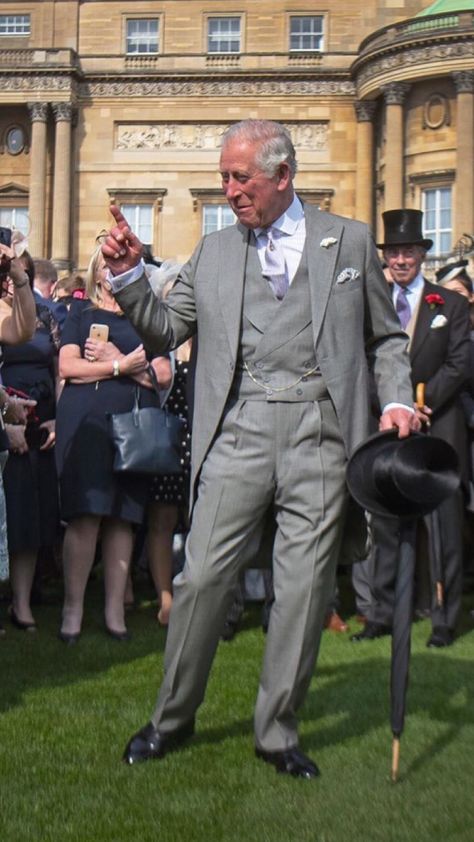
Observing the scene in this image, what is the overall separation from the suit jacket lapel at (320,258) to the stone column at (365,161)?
39.4m

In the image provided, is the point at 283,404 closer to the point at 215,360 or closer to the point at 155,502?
the point at 215,360

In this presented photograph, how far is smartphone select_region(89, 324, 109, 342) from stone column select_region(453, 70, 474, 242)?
3480cm

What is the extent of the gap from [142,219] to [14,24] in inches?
401

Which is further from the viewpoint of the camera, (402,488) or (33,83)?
(33,83)

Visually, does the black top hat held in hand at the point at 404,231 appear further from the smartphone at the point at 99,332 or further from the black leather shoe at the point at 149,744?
the black leather shoe at the point at 149,744

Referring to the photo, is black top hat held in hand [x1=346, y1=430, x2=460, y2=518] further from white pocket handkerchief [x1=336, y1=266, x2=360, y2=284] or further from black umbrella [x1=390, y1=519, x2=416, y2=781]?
white pocket handkerchief [x1=336, y1=266, x2=360, y2=284]

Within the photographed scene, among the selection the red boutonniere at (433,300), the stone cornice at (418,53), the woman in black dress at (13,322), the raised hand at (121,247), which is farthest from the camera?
the stone cornice at (418,53)

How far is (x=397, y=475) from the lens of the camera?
4.75m

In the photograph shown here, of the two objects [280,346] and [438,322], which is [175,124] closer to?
[438,322]

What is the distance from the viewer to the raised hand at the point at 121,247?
465 centimetres

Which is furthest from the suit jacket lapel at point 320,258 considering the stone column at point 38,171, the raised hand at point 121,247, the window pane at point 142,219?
the window pane at point 142,219

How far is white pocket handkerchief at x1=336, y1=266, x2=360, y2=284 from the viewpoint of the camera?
4996mm

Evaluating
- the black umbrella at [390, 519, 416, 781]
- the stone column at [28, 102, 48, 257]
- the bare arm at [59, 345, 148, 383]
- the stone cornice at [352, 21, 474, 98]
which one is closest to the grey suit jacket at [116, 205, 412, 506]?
the black umbrella at [390, 519, 416, 781]

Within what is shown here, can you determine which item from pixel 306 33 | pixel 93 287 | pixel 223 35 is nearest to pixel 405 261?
pixel 93 287
